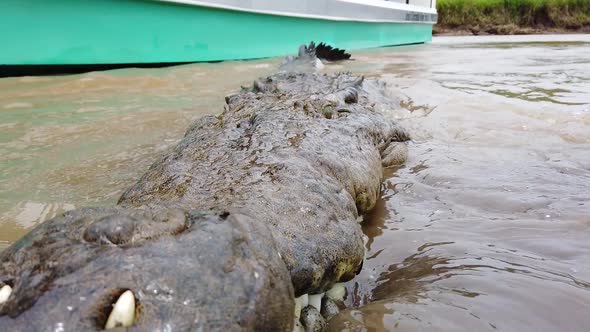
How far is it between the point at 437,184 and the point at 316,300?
1189 mm

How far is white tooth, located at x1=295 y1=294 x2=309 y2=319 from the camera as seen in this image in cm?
106

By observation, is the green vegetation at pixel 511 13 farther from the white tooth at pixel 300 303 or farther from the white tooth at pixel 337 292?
the white tooth at pixel 300 303

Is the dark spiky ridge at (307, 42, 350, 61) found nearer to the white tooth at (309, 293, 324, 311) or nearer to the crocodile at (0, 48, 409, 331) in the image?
the crocodile at (0, 48, 409, 331)

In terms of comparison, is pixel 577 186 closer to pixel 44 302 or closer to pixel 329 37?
pixel 44 302

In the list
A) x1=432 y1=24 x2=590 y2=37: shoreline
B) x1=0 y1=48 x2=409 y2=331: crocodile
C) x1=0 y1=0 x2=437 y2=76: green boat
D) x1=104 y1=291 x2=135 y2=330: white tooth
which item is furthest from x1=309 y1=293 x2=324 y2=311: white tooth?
x1=432 y1=24 x2=590 y2=37: shoreline

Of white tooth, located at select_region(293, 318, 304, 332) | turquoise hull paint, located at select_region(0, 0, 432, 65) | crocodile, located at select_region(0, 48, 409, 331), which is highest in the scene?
turquoise hull paint, located at select_region(0, 0, 432, 65)

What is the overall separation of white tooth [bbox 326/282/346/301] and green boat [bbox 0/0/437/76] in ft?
16.1

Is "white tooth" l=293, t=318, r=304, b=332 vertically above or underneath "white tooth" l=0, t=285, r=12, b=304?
underneath

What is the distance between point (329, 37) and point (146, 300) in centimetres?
951

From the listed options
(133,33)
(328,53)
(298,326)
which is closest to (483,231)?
(298,326)

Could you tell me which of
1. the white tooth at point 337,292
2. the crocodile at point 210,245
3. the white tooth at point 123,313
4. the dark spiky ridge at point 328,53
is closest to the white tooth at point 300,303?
the crocodile at point 210,245

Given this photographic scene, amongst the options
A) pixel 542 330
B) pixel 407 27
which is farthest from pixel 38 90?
pixel 407 27

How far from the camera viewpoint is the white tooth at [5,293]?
0.70m

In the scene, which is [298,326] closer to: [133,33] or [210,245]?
[210,245]
